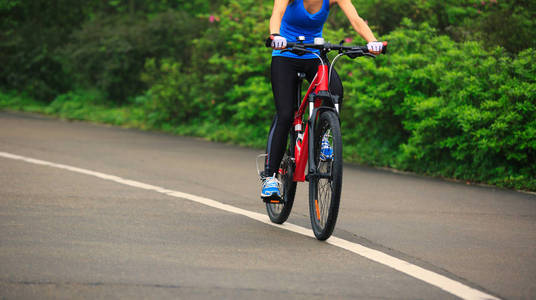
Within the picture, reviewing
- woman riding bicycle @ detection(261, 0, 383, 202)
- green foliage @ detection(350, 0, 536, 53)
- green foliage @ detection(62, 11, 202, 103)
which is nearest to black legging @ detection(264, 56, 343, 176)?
woman riding bicycle @ detection(261, 0, 383, 202)

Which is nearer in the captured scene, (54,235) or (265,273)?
(265,273)

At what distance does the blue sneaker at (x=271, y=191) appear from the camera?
6.44 metres

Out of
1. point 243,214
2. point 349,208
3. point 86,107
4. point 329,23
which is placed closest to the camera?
point 243,214

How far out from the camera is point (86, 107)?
2208 centimetres

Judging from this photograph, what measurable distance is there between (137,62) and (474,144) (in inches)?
555

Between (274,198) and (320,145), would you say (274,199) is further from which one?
(320,145)

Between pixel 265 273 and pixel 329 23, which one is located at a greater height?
pixel 329 23

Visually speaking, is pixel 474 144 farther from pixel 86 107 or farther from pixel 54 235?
pixel 86 107

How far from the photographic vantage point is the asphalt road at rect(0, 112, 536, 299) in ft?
15.2

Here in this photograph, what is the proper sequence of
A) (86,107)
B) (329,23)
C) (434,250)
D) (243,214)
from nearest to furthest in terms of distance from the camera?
1. (434,250)
2. (243,214)
3. (329,23)
4. (86,107)

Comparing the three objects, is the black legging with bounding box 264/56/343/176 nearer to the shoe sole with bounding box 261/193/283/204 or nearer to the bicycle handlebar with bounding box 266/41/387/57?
the bicycle handlebar with bounding box 266/41/387/57

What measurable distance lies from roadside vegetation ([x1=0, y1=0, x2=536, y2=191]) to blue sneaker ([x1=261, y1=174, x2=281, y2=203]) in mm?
3944

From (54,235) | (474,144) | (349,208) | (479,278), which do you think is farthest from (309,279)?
(474,144)

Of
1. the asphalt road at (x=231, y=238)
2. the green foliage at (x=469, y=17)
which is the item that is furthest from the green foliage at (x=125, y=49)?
the asphalt road at (x=231, y=238)
